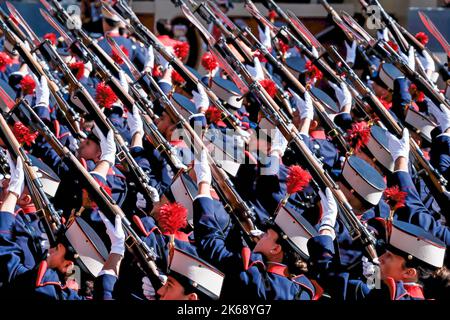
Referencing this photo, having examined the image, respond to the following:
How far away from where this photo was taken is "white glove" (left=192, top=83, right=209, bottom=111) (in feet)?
23.6

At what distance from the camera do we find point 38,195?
5.17m

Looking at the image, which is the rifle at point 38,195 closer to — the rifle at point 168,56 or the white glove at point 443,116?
the rifle at point 168,56

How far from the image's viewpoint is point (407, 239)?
5.03m

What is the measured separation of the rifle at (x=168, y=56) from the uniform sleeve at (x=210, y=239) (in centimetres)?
153

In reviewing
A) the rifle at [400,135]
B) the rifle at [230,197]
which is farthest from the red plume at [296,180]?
the rifle at [400,135]

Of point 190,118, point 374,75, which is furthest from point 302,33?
point 190,118

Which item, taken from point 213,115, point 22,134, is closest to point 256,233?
point 22,134

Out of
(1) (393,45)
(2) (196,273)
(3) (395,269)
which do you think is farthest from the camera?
(1) (393,45)

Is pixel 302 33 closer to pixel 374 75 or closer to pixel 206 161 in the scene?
pixel 374 75

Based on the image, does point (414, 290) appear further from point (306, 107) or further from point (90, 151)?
point (306, 107)

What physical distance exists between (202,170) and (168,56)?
271 centimetres

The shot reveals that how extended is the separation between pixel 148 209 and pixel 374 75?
11.8ft
